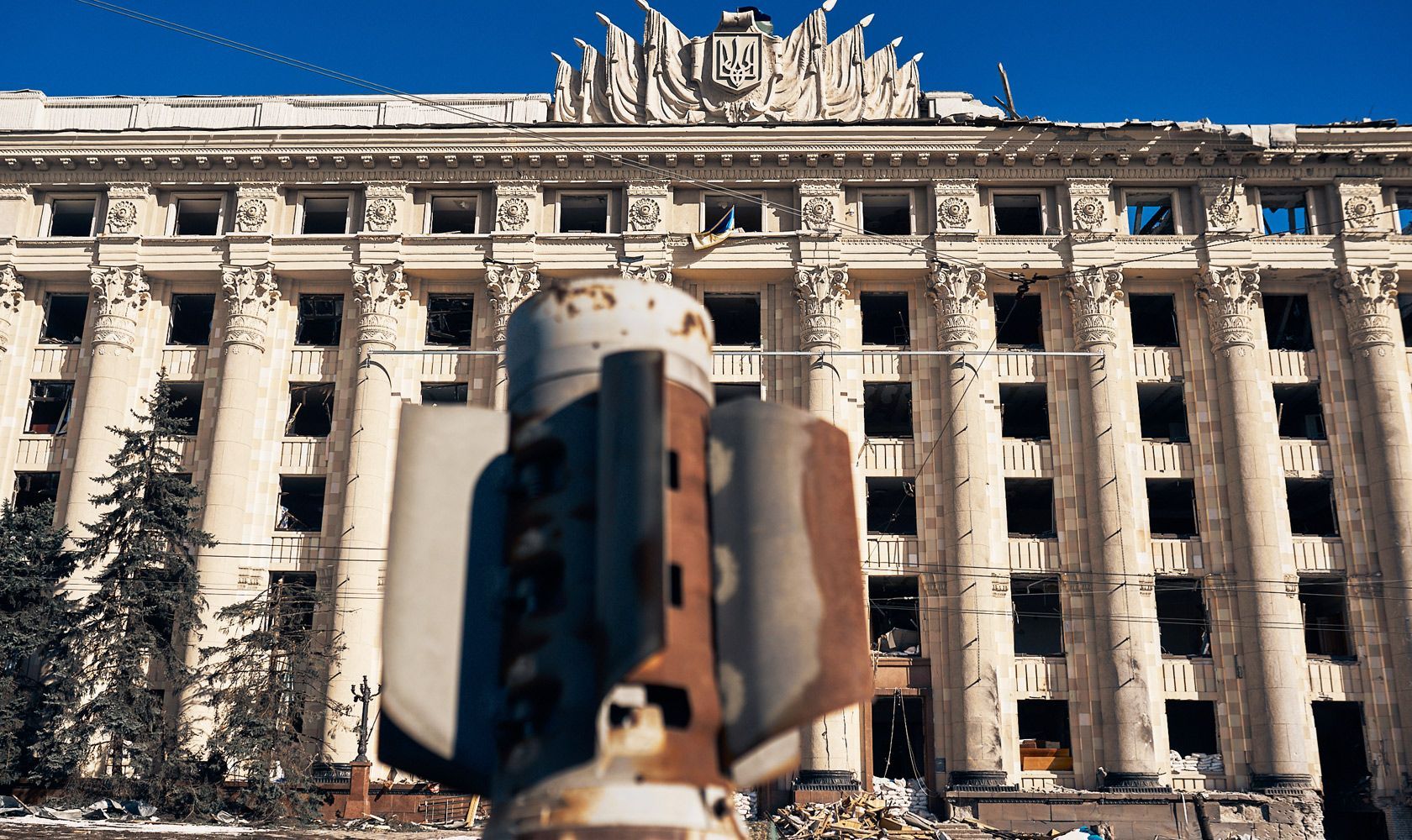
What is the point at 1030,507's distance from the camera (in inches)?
1663

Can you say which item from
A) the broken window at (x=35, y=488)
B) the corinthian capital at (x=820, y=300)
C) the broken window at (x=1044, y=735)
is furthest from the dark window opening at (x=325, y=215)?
the broken window at (x=1044, y=735)

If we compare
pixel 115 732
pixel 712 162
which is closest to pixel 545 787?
pixel 115 732

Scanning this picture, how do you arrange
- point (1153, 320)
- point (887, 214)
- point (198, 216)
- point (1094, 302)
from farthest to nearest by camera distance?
point (1153, 320)
point (198, 216)
point (887, 214)
point (1094, 302)

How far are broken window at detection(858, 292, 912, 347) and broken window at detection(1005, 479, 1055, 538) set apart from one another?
5.67 m

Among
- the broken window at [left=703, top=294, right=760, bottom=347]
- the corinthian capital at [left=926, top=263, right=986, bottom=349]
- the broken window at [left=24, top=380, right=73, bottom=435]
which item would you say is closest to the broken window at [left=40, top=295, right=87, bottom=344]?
the broken window at [left=24, top=380, right=73, bottom=435]

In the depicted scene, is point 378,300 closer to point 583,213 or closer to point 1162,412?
point 583,213

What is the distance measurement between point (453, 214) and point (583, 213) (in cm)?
430

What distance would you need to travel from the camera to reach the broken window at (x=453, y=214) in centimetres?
4200

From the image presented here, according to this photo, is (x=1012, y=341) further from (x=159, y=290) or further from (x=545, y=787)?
(x=545, y=787)

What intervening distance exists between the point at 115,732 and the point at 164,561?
4822mm

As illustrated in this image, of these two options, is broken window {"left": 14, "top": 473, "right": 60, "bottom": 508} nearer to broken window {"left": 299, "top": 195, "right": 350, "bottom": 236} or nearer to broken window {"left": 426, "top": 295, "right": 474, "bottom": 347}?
broken window {"left": 299, "top": 195, "right": 350, "bottom": 236}

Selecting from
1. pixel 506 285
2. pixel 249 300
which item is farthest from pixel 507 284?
pixel 249 300

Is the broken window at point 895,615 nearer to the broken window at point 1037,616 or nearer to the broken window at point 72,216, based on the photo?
the broken window at point 1037,616

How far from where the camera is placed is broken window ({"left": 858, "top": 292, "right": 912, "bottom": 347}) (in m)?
41.6
